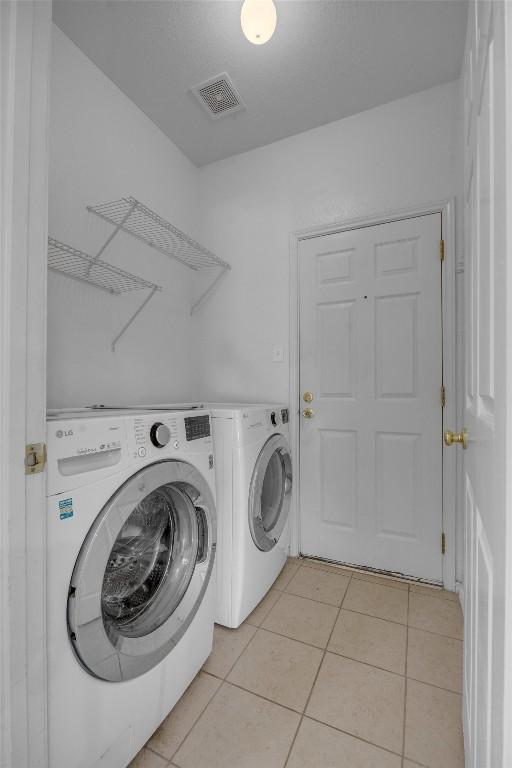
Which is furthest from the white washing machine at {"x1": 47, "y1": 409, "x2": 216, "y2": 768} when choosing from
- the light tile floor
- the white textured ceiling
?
the white textured ceiling

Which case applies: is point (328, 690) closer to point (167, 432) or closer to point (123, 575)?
point (123, 575)

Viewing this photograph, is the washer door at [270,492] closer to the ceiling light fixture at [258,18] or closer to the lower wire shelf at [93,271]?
the lower wire shelf at [93,271]

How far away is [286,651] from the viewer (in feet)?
4.40

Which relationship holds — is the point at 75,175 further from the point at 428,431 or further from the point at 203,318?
the point at 428,431

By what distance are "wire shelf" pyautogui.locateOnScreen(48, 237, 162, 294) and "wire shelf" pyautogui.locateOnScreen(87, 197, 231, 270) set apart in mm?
217

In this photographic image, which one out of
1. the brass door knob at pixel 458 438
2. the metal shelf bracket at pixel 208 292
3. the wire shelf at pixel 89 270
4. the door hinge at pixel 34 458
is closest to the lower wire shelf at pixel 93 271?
the wire shelf at pixel 89 270

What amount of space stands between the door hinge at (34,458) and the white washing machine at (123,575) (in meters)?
0.03

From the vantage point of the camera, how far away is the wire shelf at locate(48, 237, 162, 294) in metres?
1.42

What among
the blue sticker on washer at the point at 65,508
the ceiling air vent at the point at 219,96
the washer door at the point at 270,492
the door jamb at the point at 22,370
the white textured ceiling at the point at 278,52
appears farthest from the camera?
the ceiling air vent at the point at 219,96

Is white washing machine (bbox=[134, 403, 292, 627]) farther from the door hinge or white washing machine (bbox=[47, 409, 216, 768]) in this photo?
the door hinge

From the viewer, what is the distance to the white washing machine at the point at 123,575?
0.73 m

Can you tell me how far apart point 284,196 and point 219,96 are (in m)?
0.63

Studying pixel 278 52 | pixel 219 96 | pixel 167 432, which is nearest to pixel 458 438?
pixel 167 432

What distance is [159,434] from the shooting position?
3.21 feet
